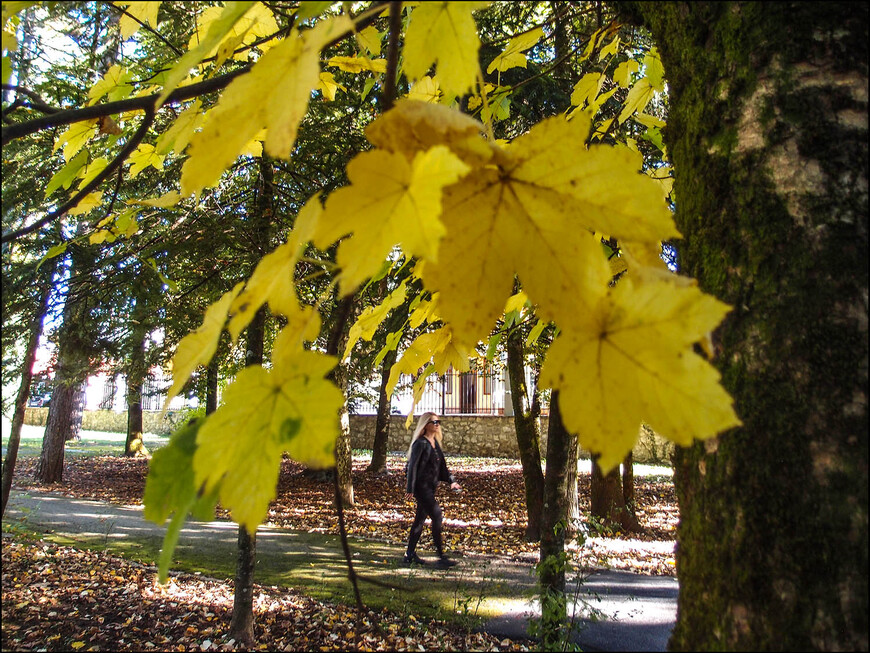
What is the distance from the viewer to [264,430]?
389 mm

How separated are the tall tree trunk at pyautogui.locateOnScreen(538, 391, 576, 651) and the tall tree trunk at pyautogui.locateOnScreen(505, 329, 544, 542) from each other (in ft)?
9.02

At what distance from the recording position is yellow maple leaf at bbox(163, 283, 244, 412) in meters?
0.50

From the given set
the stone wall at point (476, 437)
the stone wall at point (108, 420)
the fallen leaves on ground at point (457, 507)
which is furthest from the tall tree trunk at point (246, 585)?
the stone wall at point (108, 420)

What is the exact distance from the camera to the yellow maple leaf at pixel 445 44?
1.42 feet

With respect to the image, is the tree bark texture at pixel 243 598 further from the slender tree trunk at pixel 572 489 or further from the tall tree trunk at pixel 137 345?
the slender tree trunk at pixel 572 489

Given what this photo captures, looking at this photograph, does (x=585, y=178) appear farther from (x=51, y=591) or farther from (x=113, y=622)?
(x=51, y=591)

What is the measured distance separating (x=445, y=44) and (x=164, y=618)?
509cm

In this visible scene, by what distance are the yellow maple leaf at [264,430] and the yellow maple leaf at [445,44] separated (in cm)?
24

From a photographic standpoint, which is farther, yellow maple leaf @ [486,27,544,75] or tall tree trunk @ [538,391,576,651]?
tall tree trunk @ [538,391,576,651]

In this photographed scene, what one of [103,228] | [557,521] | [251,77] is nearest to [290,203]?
[557,521]

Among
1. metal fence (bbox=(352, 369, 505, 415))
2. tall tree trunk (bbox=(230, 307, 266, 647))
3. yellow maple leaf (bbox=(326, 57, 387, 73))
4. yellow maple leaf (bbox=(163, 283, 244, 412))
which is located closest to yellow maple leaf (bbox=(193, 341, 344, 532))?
yellow maple leaf (bbox=(163, 283, 244, 412))

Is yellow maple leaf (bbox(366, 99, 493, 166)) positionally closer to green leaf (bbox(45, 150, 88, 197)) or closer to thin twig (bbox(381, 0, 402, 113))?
thin twig (bbox(381, 0, 402, 113))

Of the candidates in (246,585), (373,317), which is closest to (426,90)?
(373,317)

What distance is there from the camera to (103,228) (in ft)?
4.22
